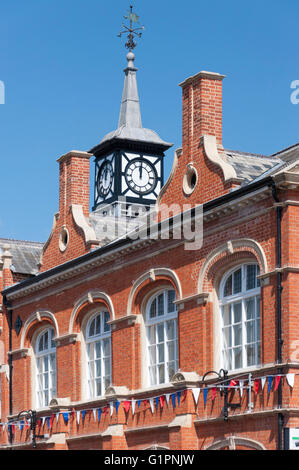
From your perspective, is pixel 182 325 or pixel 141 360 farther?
pixel 141 360

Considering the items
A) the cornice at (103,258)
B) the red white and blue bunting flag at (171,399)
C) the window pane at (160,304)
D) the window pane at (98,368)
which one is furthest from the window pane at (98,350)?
the window pane at (160,304)

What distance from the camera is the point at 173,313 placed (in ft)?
95.3

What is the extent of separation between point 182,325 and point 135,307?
2.61 m

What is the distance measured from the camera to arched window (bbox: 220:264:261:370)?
25.8 metres

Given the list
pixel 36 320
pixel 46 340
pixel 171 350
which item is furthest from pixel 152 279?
pixel 46 340

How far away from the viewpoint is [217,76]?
2875 centimetres

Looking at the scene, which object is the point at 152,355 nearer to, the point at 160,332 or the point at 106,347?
the point at 160,332

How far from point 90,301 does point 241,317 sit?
7.12 metres

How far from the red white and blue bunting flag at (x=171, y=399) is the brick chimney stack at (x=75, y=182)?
606cm

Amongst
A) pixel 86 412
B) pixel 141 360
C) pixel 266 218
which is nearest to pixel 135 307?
pixel 141 360

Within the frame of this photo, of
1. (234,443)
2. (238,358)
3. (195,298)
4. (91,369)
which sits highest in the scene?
(195,298)

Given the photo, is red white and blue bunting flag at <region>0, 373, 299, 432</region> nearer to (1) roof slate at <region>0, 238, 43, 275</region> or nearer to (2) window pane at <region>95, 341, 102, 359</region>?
(2) window pane at <region>95, 341, 102, 359</region>

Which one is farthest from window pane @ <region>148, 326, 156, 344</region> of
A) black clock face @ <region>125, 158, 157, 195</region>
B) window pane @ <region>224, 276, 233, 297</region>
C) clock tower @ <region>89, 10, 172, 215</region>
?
black clock face @ <region>125, 158, 157, 195</region>
